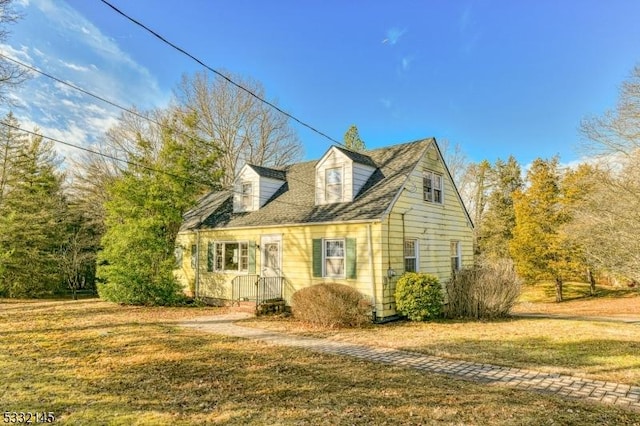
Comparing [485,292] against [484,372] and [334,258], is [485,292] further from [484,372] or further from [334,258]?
[484,372]

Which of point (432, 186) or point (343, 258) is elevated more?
point (432, 186)

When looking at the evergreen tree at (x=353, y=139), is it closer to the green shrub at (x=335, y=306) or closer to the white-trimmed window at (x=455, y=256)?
the white-trimmed window at (x=455, y=256)

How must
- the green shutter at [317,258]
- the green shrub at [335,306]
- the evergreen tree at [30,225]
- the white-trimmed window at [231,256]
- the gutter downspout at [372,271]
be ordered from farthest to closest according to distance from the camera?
the evergreen tree at [30,225]
the white-trimmed window at [231,256]
the green shutter at [317,258]
the gutter downspout at [372,271]
the green shrub at [335,306]

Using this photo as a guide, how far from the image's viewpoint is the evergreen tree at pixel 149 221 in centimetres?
1541

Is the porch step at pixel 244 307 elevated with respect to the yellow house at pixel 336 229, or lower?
lower

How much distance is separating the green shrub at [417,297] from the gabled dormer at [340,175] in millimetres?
3660

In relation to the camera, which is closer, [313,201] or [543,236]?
[313,201]

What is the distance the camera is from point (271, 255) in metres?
14.7

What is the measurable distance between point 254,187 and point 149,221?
467 centimetres

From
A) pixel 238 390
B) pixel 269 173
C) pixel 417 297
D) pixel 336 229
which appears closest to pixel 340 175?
pixel 336 229

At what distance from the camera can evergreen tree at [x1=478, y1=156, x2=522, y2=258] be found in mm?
29422

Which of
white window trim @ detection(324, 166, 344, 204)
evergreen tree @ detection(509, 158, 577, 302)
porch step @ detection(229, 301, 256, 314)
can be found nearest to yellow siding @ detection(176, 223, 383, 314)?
porch step @ detection(229, 301, 256, 314)

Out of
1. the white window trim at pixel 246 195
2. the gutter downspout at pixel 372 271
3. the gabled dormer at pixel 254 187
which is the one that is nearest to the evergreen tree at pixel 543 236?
the gutter downspout at pixel 372 271

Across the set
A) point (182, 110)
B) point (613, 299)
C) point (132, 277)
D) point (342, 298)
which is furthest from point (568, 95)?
point (182, 110)
